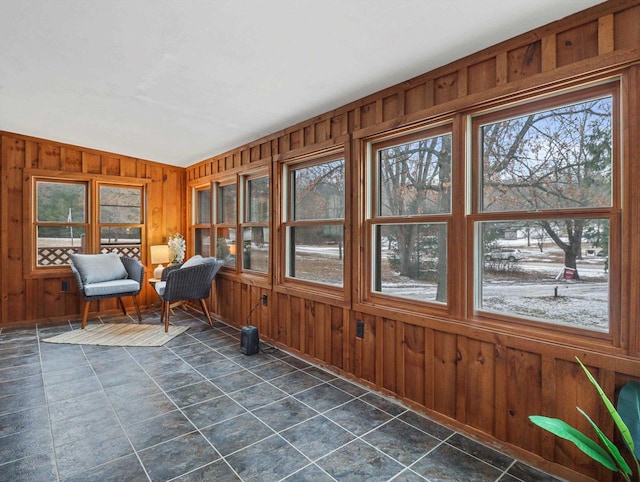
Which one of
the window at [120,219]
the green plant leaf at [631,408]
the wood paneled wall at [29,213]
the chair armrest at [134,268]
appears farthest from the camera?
the window at [120,219]

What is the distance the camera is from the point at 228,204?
507 centimetres

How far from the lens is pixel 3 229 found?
15.1 feet

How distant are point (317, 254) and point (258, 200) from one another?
1.26m

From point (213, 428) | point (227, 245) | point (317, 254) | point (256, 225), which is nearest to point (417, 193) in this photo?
point (317, 254)

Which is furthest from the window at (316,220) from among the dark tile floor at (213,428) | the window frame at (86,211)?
the window frame at (86,211)

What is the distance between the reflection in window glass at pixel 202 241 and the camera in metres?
5.54

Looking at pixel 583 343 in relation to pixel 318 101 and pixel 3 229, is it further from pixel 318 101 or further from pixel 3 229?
pixel 3 229

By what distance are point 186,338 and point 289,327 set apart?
4.50 feet

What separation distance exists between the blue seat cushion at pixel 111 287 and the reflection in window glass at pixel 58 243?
0.68m

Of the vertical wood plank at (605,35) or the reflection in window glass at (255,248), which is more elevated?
the vertical wood plank at (605,35)

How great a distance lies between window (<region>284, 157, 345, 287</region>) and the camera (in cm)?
332

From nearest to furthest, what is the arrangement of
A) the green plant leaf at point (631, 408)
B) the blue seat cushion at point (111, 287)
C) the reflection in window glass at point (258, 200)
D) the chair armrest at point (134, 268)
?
the green plant leaf at point (631, 408)
the reflection in window glass at point (258, 200)
the blue seat cushion at point (111, 287)
the chair armrest at point (134, 268)

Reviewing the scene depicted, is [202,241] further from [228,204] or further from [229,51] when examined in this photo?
[229,51]

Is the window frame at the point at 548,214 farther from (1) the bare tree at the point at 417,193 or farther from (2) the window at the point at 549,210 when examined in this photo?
(1) the bare tree at the point at 417,193
